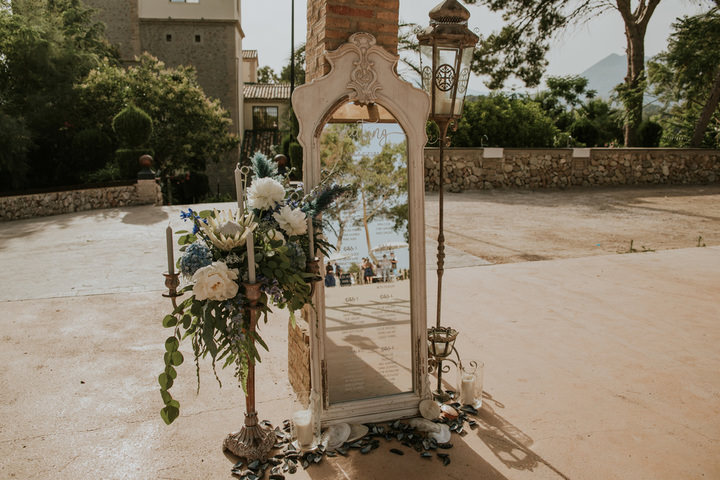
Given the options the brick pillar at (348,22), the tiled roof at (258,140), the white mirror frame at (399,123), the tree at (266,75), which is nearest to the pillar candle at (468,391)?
the white mirror frame at (399,123)

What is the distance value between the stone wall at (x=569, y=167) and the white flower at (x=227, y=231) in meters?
Result: 13.1

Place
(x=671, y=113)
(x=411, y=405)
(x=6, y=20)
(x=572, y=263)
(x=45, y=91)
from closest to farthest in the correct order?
(x=411, y=405) → (x=572, y=263) → (x=6, y=20) → (x=45, y=91) → (x=671, y=113)

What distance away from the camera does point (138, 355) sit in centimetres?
420

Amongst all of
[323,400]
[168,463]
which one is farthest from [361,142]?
[168,463]

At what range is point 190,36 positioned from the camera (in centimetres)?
2433

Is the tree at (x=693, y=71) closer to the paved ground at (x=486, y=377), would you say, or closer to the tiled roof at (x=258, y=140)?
the paved ground at (x=486, y=377)

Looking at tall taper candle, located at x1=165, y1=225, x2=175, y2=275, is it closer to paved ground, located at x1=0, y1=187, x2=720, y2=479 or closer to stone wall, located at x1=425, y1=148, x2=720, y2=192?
paved ground, located at x1=0, y1=187, x2=720, y2=479

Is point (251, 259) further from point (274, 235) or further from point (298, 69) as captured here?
point (298, 69)

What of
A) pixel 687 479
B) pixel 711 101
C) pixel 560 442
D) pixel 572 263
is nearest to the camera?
pixel 687 479

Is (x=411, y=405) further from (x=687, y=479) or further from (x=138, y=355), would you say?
(x=138, y=355)

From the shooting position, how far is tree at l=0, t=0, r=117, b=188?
14.3m

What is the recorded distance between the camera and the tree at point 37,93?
14297 mm

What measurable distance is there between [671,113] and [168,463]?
2599 cm

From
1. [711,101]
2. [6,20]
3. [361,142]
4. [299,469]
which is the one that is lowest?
[299,469]
